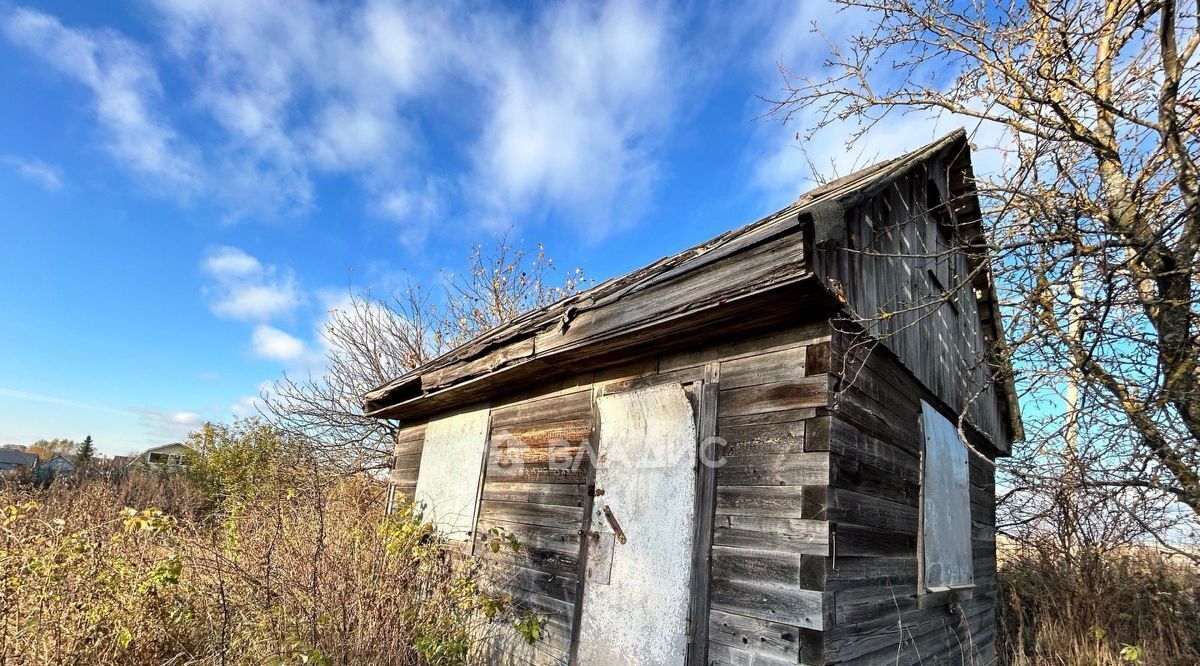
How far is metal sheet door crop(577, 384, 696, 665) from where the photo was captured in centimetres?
381

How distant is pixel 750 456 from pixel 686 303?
3.46 ft

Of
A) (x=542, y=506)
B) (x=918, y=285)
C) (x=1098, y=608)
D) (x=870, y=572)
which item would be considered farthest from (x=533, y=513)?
(x=1098, y=608)

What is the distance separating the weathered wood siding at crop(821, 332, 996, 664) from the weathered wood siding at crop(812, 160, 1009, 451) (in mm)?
305

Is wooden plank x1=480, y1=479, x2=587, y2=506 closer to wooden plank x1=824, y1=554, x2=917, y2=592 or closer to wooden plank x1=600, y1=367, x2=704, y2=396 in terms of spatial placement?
wooden plank x1=600, y1=367, x2=704, y2=396

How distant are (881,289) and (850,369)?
110 cm

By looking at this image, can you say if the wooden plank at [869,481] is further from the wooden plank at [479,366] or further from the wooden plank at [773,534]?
the wooden plank at [479,366]

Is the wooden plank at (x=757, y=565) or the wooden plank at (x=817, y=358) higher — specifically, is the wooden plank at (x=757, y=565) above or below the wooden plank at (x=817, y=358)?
below

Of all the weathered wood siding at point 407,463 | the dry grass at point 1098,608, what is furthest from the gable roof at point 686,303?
the dry grass at point 1098,608

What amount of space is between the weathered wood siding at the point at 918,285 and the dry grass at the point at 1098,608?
1.85 m

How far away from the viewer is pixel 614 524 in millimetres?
4301

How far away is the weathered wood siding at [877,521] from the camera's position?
3414 mm

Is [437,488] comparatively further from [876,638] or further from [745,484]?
[876,638]

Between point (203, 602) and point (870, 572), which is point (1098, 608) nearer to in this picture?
point (870, 572)

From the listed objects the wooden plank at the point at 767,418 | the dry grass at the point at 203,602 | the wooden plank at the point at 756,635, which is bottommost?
the dry grass at the point at 203,602
